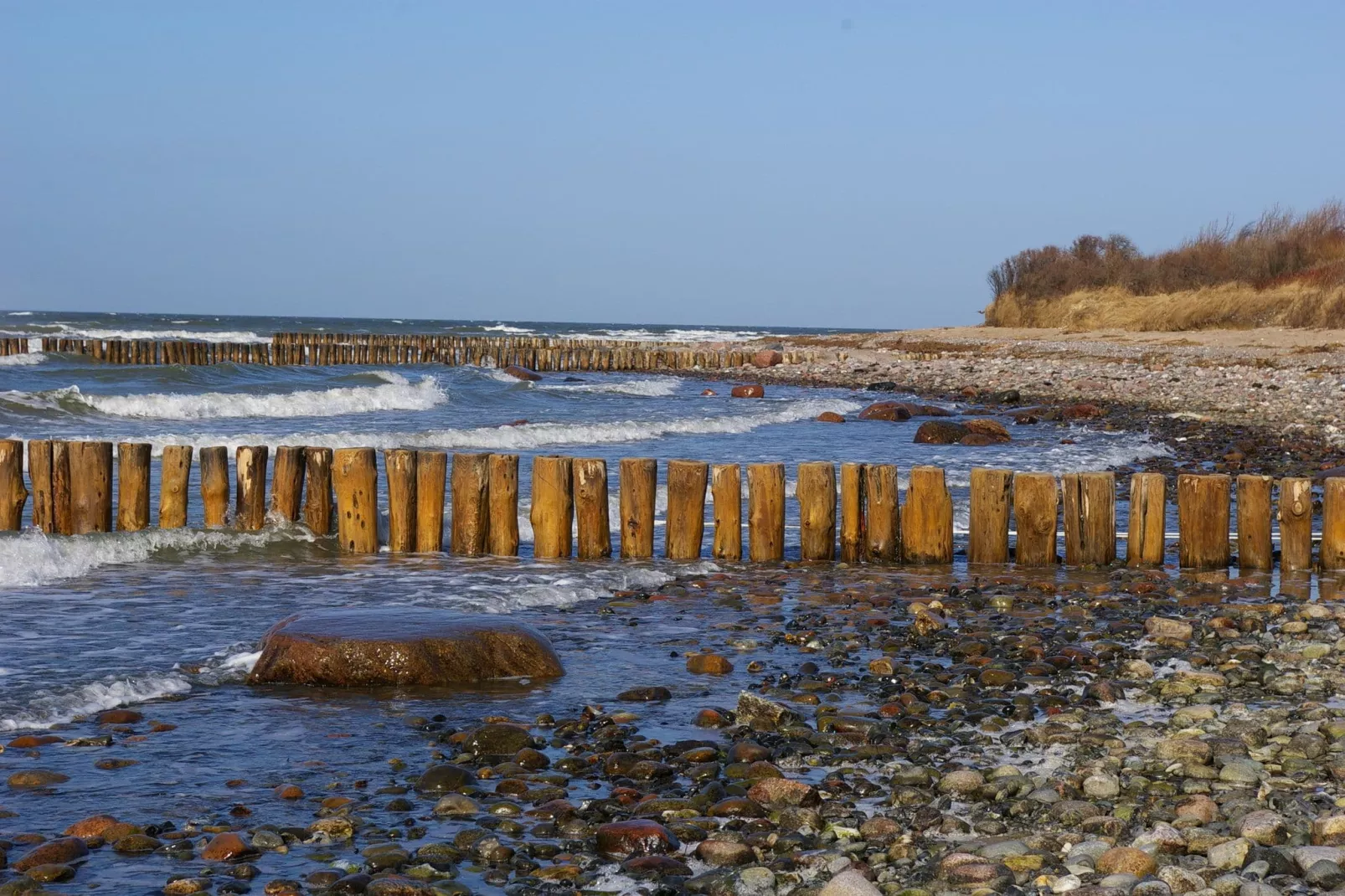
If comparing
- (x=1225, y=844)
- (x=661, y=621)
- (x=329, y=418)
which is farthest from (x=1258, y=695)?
(x=329, y=418)

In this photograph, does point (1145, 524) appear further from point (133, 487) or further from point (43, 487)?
point (43, 487)

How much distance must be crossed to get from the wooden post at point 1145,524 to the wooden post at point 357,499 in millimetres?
5403

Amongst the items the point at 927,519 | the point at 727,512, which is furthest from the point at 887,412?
the point at 727,512

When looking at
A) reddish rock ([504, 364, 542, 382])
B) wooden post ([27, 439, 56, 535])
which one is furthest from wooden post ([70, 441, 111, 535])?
reddish rock ([504, 364, 542, 382])

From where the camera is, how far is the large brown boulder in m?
5.65

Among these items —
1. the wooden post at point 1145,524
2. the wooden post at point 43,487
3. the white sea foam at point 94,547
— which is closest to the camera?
the white sea foam at point 94,547

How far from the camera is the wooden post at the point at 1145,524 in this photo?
8633mm

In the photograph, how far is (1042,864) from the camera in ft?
11.8

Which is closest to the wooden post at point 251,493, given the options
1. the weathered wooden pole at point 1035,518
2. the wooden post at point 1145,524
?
the weathered wooden pole at point 1035,518

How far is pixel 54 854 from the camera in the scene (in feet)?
12.0

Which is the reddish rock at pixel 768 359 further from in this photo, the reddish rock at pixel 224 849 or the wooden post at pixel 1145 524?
the reddish rock at pixel 224 849

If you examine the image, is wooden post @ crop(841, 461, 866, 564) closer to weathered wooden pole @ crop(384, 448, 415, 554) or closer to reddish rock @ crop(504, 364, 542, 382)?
weathered wooden pole @ crop(384, 448, 415, 554)

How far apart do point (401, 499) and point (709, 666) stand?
145 inches

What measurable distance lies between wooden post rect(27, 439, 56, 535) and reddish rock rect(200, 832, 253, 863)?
637 centimetres
